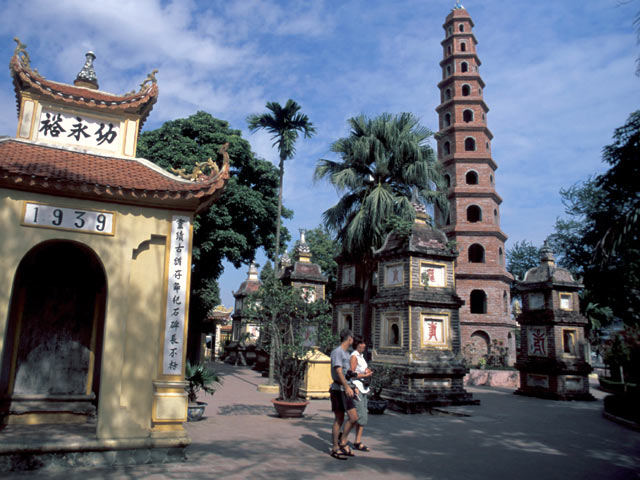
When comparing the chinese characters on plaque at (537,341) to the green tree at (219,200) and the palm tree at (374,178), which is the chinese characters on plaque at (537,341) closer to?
the palm tree at (374,178)

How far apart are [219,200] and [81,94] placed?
10724 mm

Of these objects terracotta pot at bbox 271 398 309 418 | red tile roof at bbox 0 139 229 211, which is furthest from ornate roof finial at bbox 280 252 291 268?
A: red tile roof at bbox 0 139 229 211

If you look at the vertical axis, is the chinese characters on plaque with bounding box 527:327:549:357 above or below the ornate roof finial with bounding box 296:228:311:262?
below

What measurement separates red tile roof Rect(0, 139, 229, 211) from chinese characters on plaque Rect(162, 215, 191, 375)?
0.41 m

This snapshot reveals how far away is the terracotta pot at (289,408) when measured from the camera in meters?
10.7

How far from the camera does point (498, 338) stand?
2800cm

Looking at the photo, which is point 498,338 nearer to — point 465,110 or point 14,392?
point 465,110

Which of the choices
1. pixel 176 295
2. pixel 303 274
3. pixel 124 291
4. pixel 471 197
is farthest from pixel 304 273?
pixel 124 291

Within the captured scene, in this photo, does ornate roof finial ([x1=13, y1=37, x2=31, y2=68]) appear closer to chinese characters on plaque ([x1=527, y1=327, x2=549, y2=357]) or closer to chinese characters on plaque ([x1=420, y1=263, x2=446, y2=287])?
chinese characters on plaque ([x1=420, y1=263, x2=446, y2=287])

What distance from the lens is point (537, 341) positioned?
1841cm

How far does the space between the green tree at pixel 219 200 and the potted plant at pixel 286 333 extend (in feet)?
21.0

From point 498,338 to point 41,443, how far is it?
26198 mm

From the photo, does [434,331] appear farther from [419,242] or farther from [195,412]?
[195,412]

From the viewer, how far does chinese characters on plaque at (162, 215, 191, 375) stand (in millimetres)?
6953
